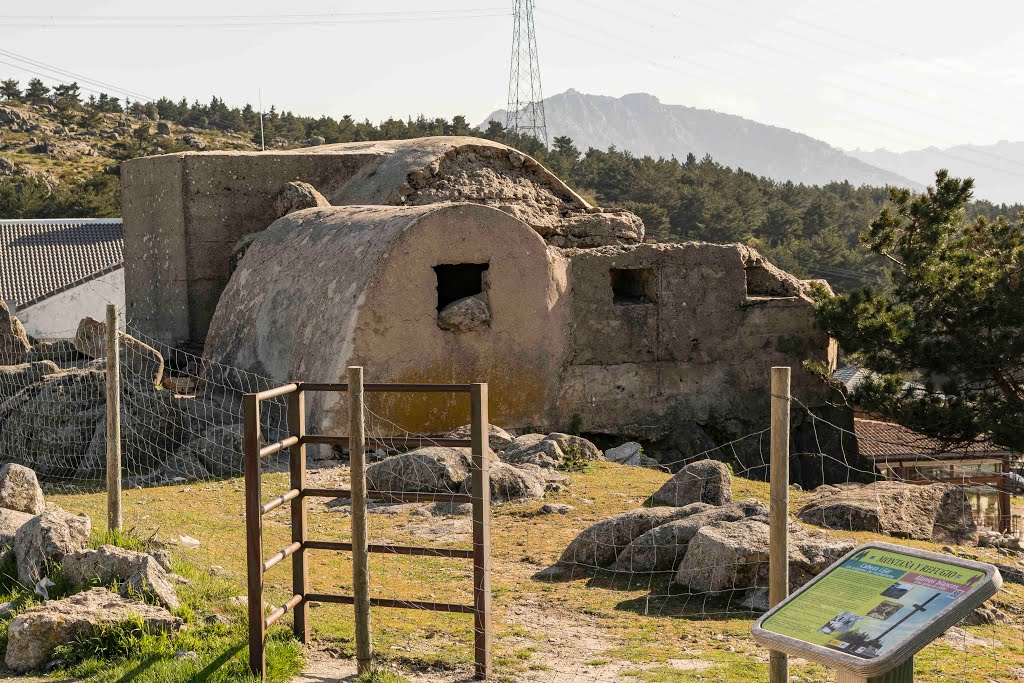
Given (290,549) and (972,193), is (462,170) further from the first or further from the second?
(290,549)

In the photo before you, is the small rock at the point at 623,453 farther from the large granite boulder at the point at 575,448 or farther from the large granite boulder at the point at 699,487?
the large granite boulder at the point at 699,487

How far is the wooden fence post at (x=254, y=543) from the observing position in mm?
5305

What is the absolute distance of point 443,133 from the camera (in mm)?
49094

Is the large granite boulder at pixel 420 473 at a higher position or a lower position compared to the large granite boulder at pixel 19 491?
lower

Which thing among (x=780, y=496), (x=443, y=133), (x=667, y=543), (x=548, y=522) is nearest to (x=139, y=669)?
(x=780, y=496)

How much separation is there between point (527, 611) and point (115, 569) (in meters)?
2.39

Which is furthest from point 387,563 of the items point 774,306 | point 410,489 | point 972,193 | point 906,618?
point 972,193

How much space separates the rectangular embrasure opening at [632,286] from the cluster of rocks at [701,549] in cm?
648

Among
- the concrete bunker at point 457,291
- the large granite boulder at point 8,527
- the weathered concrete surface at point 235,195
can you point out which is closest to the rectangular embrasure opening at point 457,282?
Result: the concrete bunker at point 457,291

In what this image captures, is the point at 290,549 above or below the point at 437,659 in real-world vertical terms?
above

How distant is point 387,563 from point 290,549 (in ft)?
6.53

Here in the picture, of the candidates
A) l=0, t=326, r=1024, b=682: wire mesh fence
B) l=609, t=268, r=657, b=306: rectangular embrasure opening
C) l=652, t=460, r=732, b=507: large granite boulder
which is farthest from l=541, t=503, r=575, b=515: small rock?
l=609, t=268, r=657, b=306: rectangular embrasure opening

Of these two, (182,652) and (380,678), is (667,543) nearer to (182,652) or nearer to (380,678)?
(380,678)

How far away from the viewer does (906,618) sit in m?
3.63
